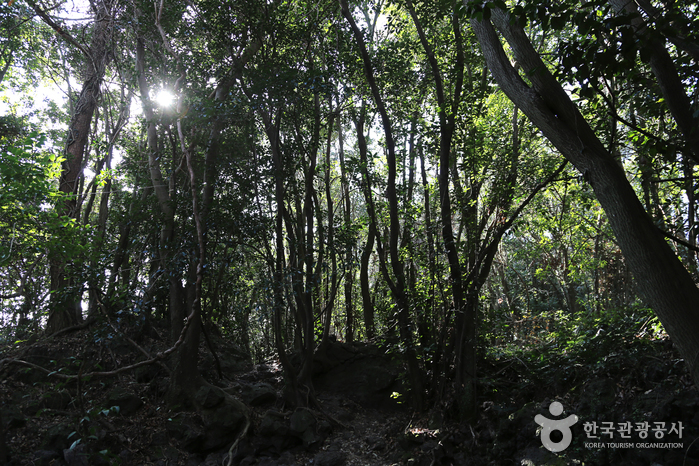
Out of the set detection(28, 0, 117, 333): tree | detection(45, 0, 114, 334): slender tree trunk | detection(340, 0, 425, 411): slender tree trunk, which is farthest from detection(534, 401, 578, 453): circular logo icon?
detection(45, 0, 114, 334): slender tree trunk

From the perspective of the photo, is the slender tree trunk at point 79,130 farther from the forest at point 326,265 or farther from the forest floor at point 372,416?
the forest floor at point 372,416

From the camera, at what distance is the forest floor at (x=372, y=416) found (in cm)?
425

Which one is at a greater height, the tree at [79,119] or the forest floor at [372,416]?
the tree at [79,119]

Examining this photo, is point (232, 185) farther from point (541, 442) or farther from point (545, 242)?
point (545, 242)

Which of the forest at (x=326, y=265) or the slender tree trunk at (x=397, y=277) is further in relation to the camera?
the slender tree trunk at (x=397, y=277)

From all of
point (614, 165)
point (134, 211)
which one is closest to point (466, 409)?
point (614, 165)

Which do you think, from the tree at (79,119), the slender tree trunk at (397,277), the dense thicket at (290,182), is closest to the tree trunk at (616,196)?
the dense thicket at (290,182)

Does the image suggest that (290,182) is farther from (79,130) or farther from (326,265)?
(79,130)

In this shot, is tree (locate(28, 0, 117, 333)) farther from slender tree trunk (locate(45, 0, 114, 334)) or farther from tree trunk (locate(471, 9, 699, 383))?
tree trunk (locate(471, 9, 699, 383))

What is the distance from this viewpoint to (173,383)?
265 inches

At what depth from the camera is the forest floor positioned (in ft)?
14.0

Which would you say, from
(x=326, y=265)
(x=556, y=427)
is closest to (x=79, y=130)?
(x=326, y=265)

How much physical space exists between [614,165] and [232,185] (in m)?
5.77

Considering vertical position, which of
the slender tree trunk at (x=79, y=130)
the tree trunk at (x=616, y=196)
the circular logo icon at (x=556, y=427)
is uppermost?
the slender tree trunk at (x=79, y=130)
